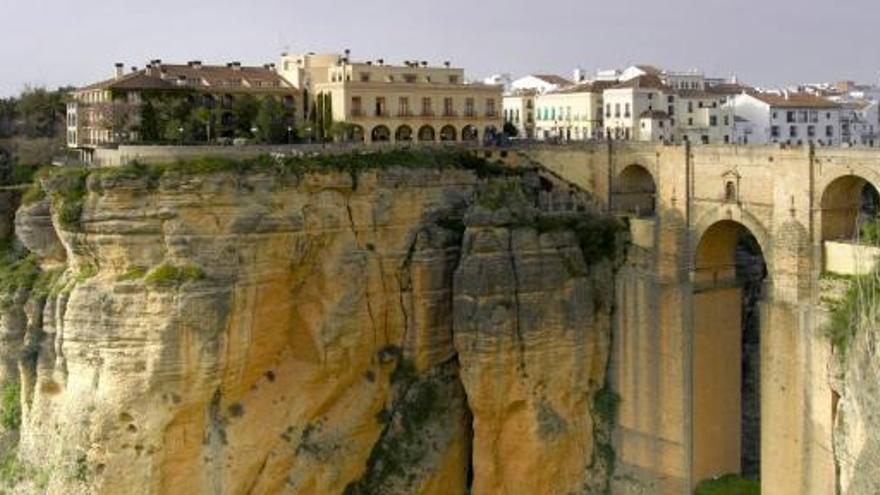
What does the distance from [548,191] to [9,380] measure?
18840mm

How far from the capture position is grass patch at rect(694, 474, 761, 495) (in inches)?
1367

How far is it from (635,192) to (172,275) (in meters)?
16.2

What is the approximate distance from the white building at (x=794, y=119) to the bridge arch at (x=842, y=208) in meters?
26.2

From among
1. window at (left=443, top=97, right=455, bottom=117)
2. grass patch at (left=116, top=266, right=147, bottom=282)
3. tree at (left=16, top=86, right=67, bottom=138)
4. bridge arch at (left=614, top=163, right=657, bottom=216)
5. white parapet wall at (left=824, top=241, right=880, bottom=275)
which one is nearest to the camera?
white parapet wall at (left=824, top=241, right=880, bottom=275)

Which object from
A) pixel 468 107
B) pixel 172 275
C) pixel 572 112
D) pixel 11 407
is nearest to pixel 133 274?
pixel 172 275

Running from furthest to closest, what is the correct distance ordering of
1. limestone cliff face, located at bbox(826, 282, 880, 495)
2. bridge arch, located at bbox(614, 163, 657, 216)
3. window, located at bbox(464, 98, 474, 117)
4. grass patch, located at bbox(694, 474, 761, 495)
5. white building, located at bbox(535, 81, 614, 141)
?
white building, located at bbox(535, 81, 614, 141) < window, located at bbox(464, 98, 474, 117) < bridge arch, located at bbox(614, 163, 657, 216) < grass patch, located at bbox(694, 474, 761, 495) < limestone cliff face, located at bbox(826, 282, 880, 495)

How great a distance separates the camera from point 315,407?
3484cm

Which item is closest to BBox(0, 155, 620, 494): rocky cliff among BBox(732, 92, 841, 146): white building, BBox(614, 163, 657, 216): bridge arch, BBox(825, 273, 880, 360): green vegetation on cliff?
BBox(614, 163, 657, 216): bridge arch

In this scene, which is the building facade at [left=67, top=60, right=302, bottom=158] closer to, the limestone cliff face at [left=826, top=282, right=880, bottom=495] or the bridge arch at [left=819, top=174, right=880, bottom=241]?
the bridge arch at [left=819, top=174, right=880, bottom=241]

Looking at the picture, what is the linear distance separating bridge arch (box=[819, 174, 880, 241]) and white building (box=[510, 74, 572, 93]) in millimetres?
39945

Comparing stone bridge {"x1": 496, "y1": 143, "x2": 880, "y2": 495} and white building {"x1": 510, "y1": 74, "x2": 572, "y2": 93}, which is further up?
white building {"x1": 510, "y1": 74, "x2": 572, "y2": 93}

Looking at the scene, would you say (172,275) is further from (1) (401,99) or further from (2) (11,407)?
(1) (401,99)

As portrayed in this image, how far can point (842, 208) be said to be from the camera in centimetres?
3088

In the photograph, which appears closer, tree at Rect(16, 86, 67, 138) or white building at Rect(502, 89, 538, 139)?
tree at Rect(16, 86, 67, 138)
